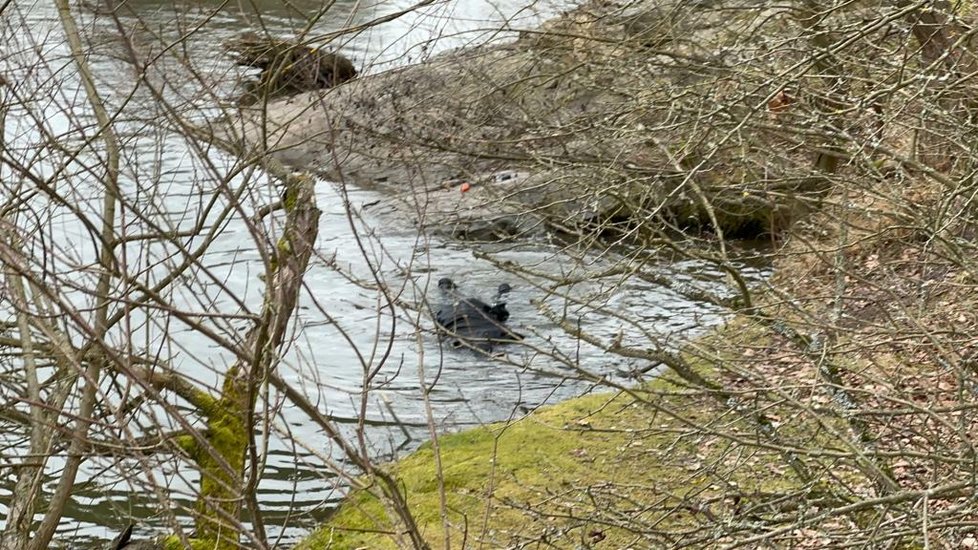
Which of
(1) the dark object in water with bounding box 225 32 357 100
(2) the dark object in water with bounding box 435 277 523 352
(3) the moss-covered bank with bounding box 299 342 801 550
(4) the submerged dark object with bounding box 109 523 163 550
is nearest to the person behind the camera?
(1) the dark object in water with bounding box 225 32 357 100

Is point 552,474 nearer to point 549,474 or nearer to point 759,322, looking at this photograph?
point 549,474

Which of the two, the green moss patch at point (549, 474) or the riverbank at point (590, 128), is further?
the riverbank at point (590, 128)

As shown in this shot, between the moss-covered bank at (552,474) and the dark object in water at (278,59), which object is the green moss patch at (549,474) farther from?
the dark object in water at (278,59)

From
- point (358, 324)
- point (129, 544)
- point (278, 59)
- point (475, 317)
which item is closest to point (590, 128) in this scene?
point (278, 59)

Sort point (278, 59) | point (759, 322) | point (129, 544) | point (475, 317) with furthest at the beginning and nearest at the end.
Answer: point (475, 317), point (129, 544), point (759, 322), point (278, 59)

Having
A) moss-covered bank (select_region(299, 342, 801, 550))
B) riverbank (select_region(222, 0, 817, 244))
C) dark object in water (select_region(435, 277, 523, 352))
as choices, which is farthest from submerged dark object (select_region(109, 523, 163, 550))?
dark object in water (select_region(435, 277, 523, 352))

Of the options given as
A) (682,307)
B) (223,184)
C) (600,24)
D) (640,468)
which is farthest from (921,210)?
(682,307)

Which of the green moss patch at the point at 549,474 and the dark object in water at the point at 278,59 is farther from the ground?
the dark object in water at the point at 278,59

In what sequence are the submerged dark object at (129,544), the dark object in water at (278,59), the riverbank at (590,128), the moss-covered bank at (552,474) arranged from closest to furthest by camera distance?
the dark object in water at (278,59)
the moss-covered bank at (552,474)
the riverbank at (590,128)
the submerged dark object at (129,544)

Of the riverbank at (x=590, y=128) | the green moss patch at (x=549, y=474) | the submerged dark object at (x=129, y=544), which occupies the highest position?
the riverbank at (x=590, y=128)

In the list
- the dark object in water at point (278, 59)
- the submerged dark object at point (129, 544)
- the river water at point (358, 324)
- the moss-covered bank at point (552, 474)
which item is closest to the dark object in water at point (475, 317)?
the river water at point (358, 324)

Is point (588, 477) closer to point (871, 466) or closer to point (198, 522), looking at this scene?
point (198, 522)

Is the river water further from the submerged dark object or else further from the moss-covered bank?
the moss-covered bank

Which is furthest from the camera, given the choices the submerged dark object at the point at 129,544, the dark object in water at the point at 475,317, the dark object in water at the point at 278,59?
the dark object in water at the point at 475,317
